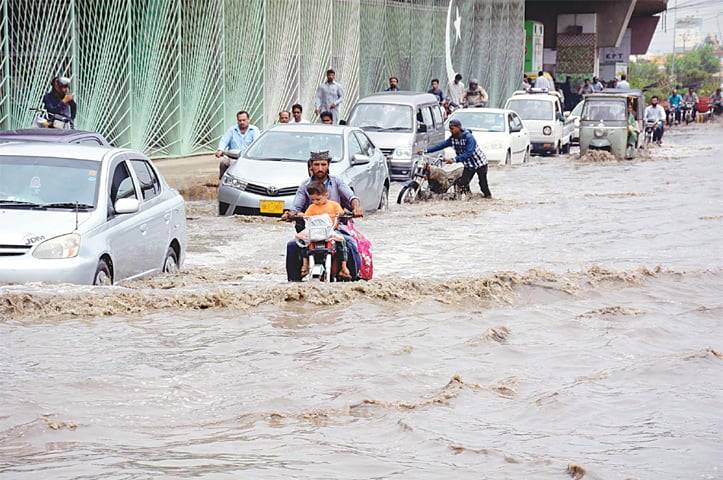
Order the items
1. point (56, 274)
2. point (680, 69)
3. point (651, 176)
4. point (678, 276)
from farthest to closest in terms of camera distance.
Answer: point (680, 69), point (651, 176), point (678, 276), point (56, 274)

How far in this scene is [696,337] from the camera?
1056 cm

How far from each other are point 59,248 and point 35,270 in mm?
259

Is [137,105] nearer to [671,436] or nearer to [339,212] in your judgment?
[339,212]

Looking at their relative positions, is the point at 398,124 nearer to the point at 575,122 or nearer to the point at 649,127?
the point at 575,122

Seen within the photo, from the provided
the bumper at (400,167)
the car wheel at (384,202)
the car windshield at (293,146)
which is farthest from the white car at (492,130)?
the car windshield at (293,146)

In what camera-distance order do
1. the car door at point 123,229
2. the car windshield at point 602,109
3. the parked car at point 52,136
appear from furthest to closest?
the car windshield at point 602,109 < the parked car at point 52,136 < the car door at point 123,229

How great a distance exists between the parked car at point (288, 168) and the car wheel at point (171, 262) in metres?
4.26

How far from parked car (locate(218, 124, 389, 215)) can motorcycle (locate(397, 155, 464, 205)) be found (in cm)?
142

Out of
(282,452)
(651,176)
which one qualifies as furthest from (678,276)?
(651,176)

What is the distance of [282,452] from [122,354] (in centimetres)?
257

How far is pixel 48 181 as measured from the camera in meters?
10.9

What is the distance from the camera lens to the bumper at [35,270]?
9.98m

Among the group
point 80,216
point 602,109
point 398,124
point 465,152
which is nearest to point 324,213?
point 80,216

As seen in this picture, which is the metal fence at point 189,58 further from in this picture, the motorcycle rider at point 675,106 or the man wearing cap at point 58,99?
the motorcycle rider at point 675,106
